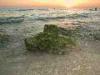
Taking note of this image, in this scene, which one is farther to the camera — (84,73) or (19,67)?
(19,67)

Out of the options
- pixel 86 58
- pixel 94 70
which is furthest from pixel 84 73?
pixel 86 58

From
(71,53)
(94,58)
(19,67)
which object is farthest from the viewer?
(71,53)

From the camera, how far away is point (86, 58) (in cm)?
Answer: 835

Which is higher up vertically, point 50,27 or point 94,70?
point 50,27

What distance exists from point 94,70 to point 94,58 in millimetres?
1278

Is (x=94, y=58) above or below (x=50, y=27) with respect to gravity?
below

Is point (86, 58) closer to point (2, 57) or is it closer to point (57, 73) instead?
point (57, 73)

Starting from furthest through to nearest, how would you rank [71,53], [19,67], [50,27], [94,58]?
[50,27]
[71,53]
[94,58]
[19,67]

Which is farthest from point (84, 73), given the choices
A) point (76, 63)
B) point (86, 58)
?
point (86, 58)

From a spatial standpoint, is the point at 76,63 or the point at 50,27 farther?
the point at 50,27

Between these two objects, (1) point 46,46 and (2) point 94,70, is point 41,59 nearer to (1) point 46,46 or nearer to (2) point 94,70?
(1) point 46,46

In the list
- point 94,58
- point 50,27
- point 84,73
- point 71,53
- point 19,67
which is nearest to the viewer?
point 84,73

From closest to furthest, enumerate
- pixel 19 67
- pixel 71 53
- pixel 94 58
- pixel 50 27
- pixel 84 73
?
pixel 84 73 < pixel 19 67 < pixel 94 58 < pixel 71 53 < pixel 50 27

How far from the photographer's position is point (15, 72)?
704cm
